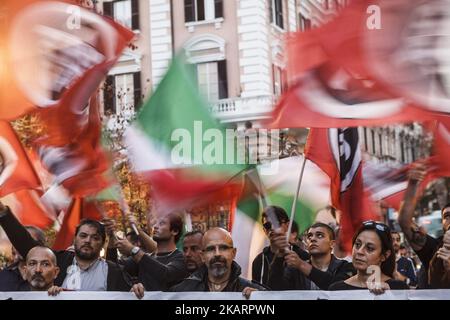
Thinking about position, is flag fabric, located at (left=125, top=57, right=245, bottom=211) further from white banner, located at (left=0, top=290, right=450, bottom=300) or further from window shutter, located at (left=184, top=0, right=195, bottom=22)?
white banner, located at (left=0, top=290, right=450, bottom=300)

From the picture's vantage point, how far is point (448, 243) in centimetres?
423

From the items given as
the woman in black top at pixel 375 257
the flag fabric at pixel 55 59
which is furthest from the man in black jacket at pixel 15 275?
the woman in black top at pixel 375 257

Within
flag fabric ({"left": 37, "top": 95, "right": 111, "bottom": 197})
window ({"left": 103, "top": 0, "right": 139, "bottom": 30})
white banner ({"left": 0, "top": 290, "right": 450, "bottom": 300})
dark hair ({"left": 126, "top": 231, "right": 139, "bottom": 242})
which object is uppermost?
window ({"left": 103, "top": 0, "right": 139, "bottom": 30})

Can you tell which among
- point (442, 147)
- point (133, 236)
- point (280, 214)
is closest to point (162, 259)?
point (133, 236)

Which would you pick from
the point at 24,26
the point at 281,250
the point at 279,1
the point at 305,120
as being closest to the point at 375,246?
the point at 281,250

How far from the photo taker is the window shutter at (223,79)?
4.57 metres

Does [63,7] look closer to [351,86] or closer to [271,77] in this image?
[271,77]

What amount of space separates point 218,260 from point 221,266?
0.14 feet

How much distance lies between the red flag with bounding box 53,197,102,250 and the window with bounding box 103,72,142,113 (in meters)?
0.64

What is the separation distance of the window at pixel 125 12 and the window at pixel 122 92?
35 centimetres

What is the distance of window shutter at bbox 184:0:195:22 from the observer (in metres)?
4.66

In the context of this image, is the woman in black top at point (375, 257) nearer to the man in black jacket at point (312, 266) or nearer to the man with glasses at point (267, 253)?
the man in black jacket at point (312, 266)

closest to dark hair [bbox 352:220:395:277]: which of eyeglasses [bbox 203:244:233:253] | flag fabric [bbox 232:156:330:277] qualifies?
flag fabric [bbox 232:156:330:277]

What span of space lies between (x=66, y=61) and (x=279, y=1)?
4.86 feet
